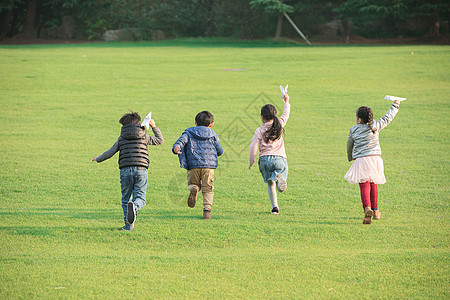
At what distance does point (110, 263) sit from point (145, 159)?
5.55 feet

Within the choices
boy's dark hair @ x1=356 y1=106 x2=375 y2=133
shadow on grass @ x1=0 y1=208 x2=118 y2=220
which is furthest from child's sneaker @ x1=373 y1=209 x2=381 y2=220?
shadow on grass @ x1=0 y1=208 x2=118 y2=220

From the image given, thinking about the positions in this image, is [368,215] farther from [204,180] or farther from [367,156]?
[204,180]

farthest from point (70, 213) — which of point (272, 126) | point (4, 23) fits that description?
point (4, 23)

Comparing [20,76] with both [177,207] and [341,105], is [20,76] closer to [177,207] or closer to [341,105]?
[341,105]

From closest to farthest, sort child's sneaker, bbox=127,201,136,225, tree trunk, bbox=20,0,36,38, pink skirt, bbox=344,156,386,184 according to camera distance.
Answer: child's sneaker, bbox=127,201,136,225
pink skirt, bbox=344,156,386,184
tree trunk, bbox=20,0,36,38

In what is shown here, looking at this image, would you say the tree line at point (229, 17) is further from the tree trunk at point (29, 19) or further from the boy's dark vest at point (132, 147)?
the boy's dark vest at point (132, 147)

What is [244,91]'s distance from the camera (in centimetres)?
1839

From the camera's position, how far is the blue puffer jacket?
7309 mm

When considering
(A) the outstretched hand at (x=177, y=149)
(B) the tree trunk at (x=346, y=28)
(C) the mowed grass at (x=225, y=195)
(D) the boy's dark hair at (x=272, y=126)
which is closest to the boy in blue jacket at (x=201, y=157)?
(A) the outstretched hand at (x=177, y=149)

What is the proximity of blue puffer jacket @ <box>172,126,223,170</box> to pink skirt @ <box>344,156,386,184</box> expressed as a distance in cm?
198

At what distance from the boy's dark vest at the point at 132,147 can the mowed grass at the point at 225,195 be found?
91cm

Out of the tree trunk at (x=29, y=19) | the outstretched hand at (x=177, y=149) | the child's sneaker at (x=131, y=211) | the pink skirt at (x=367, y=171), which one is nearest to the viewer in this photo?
the child's sneaker at (x=131, y=211)

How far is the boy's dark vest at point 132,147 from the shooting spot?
6.75 meters

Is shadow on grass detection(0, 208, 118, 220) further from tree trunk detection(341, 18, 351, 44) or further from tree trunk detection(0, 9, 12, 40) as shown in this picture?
tree trunk detection(0, 9, 12, 40)
